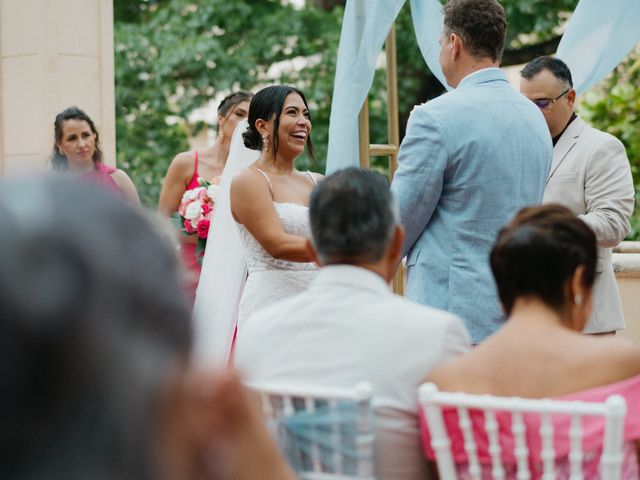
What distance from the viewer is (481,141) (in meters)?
3.42

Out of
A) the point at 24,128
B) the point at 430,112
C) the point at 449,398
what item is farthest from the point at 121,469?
the point at 24,128

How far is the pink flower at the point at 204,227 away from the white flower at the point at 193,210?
1.7 inches

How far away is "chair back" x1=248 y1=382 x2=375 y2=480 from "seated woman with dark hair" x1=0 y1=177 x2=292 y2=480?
51.4 inches

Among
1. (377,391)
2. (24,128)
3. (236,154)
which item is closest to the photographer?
(377,391)

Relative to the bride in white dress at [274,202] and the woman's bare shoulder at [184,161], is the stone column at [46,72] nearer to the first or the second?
the woman's bare shoulder at [184,161]

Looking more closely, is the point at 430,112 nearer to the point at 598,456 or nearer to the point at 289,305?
the point at 289,305

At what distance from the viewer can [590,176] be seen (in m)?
3.96

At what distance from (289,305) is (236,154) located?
9.22 ft

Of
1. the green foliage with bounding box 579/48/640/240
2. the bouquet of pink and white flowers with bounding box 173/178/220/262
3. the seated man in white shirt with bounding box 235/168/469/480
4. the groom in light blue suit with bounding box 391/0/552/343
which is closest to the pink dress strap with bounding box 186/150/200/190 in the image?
the bouquet of pink and white flowers with bounding box 173/178/220/262

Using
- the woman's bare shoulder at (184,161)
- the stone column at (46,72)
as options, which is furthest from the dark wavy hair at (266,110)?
the stone column at (46,72)

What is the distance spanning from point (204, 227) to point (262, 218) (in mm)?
1393

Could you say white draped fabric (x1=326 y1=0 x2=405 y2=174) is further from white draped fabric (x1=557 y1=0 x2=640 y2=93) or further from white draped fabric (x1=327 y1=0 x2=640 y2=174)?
white draped fabric (x1=557 y1=0 x2=640 y2=93)

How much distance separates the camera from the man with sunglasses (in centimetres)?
389

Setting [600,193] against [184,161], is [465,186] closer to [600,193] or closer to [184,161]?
[600,193]
